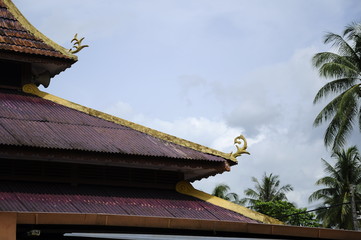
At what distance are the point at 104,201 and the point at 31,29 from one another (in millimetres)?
6044

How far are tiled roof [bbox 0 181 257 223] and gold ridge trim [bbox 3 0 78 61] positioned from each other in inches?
172

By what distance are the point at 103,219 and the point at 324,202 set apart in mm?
43252

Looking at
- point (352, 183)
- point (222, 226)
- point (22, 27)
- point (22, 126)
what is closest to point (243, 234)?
point (222, 226)

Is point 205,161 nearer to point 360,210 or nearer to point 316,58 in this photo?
point 316,58

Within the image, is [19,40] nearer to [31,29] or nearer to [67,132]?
[31,29]

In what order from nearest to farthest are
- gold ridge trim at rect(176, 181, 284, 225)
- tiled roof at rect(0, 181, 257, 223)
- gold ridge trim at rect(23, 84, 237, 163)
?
tiled roof at rect(0, 181, 257, 223) → gold ridge trim at rect(176, 181, 284, 225) → gold ridge trim at rect(23, 84, 237, 163)

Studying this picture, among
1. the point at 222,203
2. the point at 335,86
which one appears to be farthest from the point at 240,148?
the point at 335,86

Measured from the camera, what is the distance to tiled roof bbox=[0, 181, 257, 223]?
12.8 meters

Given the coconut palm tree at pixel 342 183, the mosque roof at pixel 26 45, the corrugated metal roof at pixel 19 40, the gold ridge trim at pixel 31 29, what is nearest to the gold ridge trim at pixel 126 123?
the mosque roof at pixel 26 45

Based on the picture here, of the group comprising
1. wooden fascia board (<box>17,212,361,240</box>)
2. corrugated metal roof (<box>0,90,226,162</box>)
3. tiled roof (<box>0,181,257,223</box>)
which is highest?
corrugated metal roof (<box>0,90,226,162</box>)

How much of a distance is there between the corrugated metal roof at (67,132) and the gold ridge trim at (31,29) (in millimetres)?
1500

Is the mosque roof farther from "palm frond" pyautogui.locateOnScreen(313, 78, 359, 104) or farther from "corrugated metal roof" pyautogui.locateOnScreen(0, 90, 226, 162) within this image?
"palm frond" pyautogui.locateOnScreen(313, 78, 359, 104)

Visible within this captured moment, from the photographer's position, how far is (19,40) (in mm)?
16875

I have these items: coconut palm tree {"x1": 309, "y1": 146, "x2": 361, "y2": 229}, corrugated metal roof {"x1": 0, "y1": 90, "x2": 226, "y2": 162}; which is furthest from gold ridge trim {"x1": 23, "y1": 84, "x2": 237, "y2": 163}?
coconut palm tree {"x1": 309, "y1": 146, "x2": 361, "y2": 229}
